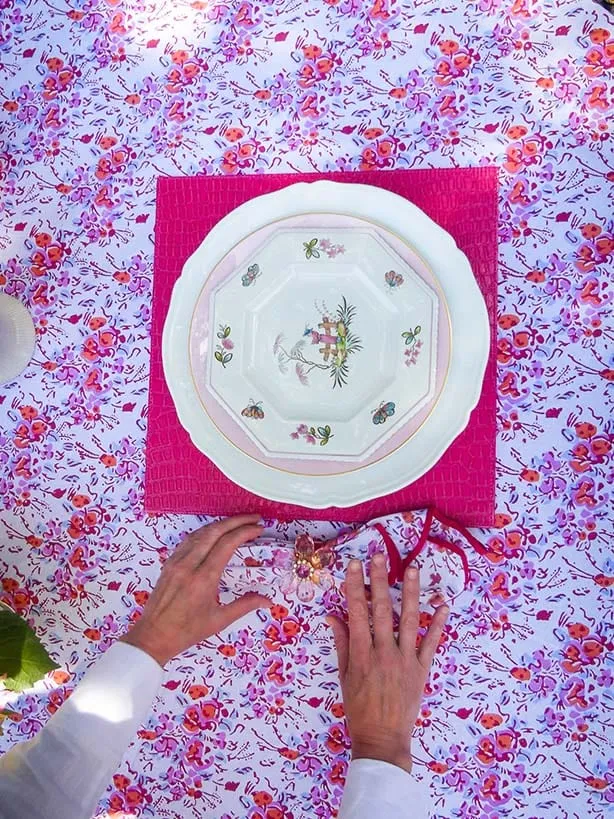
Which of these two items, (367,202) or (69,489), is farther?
(69,489)

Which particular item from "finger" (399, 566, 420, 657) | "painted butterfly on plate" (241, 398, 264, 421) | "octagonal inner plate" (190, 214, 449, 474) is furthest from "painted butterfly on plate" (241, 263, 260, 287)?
"finger" (399, 566, 420, 657)

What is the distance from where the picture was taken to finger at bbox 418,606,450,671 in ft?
2.64

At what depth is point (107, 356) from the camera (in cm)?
89

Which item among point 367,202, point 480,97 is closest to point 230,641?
point 367,202

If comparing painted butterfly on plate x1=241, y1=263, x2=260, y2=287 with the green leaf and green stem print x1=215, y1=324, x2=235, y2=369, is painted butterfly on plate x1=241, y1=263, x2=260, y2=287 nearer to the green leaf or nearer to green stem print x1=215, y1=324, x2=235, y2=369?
green stem print x1=215, y1=324, x2=235, y2=369

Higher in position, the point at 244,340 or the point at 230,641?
the point at 244,340

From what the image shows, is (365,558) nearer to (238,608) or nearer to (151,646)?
(238,608)

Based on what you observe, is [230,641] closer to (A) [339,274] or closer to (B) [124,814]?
(B) [124,814]

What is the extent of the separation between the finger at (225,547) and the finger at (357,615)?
122mm

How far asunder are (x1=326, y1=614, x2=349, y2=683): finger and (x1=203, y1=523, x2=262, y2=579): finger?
136 millimetres

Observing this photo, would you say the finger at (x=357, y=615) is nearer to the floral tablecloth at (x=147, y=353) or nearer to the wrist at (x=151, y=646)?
the floral tablecloth at (x=147, y=353)

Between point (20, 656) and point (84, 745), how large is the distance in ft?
0.43

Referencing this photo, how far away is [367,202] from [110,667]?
0.61m

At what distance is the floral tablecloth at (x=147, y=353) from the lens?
0.81 metres
